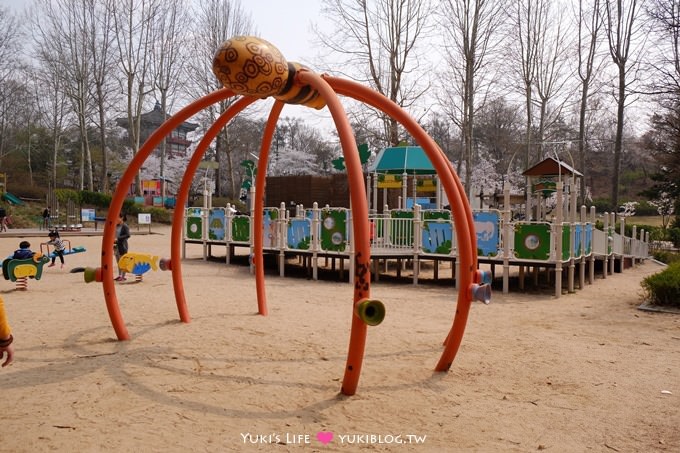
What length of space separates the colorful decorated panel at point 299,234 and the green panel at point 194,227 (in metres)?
4.40

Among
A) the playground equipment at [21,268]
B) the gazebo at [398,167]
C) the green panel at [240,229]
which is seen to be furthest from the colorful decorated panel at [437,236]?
the playground equipment at [21,268]

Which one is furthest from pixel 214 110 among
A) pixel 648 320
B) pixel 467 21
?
pixel 648 320

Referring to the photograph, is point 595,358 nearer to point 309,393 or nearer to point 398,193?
point 309,393

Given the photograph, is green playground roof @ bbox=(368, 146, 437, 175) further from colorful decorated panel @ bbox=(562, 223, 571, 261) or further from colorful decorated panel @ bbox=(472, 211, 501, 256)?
colorful decorated panel @ bbox=(562, 223, 571, 261)

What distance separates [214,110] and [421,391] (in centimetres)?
3584

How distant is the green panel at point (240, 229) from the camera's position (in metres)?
15.5

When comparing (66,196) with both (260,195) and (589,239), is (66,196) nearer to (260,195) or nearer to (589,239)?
(260,195)

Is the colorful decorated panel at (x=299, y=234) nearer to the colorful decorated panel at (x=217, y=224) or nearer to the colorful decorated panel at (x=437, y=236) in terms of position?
the colorful decorated panel at (x=437, y=236)

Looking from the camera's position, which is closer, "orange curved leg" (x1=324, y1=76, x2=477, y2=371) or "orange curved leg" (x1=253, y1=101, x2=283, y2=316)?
"orange curved leg" (x1=324, y1=76, x2=477, y2=371)

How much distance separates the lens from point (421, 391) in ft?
15.6

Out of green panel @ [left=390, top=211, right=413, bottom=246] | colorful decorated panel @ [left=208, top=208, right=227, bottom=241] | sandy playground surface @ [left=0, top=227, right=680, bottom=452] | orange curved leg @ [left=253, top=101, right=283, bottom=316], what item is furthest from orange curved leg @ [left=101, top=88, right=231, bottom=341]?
colorful decorated panel @ [left=208, top=208, right=227, bottom=241]

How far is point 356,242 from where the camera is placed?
4188 millimetres

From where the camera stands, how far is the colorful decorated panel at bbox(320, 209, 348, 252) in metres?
13.0

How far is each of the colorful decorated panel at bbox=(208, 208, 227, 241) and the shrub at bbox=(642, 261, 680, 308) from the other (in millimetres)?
11619
